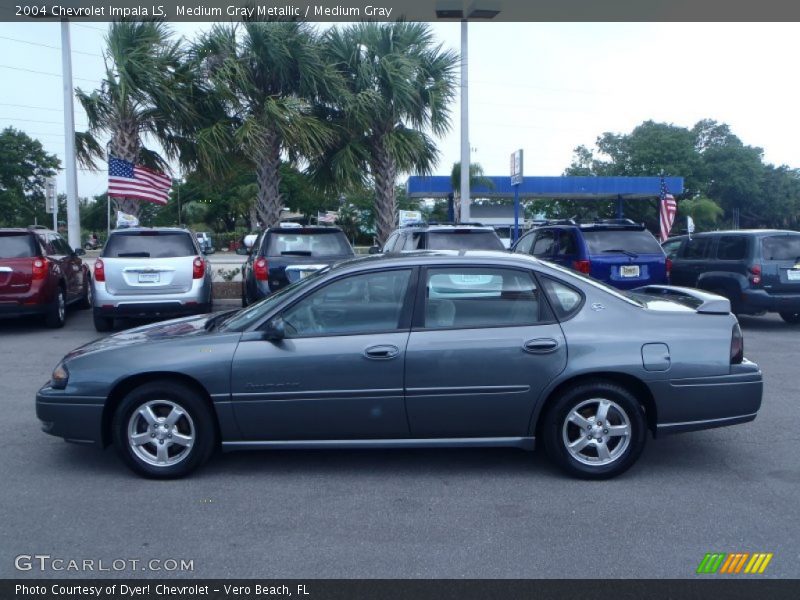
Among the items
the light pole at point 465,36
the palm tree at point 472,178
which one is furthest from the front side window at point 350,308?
the palm tree at point 472,178

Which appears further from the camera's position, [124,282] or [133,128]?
[133,128]

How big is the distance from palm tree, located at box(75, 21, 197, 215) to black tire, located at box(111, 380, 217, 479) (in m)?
11.8

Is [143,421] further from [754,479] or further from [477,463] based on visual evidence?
[754,479]

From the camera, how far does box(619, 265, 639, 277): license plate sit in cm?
1156

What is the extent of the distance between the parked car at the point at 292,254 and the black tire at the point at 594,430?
6483 mm

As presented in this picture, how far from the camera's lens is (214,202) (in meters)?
62.4

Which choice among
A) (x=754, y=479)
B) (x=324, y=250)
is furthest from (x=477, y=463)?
(x=324, y=250)

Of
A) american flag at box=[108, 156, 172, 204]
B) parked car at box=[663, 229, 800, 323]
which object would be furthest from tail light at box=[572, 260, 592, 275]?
american flag at box=[108, 156, 172, 204]

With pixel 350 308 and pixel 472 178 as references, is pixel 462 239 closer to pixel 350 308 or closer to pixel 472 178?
pixel 350 308

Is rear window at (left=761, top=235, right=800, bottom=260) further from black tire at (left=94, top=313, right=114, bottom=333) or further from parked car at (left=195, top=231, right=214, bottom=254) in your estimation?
black tire at (left=94, top=313, right=114, bottom=333)
